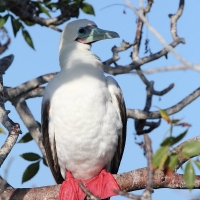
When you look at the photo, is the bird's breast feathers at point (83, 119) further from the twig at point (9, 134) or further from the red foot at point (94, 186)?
the twig at point (9, 134)

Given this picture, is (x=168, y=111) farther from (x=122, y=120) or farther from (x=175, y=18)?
(x=175, y=18)

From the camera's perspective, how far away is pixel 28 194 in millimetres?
4977

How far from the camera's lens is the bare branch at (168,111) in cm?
609

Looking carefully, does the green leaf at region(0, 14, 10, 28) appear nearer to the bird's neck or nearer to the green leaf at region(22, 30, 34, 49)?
the green leaf at region(22, 30, 34, 49)

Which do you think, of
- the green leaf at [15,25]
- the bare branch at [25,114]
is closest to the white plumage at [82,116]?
the bare branch at [25,114]

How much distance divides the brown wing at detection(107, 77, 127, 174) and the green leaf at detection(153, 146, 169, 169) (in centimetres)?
261

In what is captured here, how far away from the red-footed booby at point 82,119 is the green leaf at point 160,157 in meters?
2.35

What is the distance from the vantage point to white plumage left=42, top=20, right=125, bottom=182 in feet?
17.4

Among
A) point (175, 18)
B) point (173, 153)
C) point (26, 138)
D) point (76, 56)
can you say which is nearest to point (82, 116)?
point (76, 56)

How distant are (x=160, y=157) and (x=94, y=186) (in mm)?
2818

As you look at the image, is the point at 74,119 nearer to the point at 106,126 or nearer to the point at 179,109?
the point at 106,126

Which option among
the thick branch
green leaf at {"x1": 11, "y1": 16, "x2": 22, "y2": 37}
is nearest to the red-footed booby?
the thick branch

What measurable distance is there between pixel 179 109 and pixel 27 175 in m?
1.55

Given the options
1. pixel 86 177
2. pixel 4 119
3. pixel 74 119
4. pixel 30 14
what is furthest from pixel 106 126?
pixel 30 14
